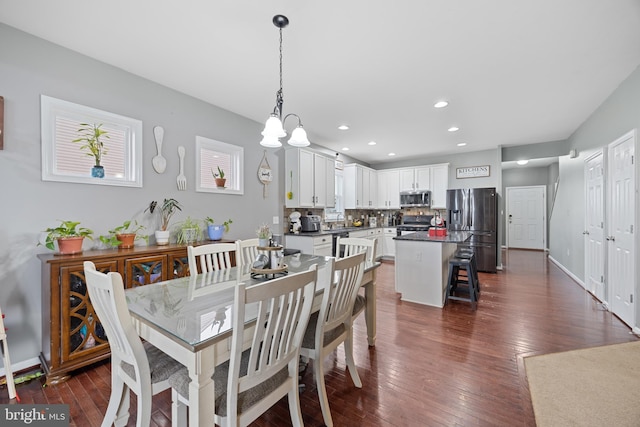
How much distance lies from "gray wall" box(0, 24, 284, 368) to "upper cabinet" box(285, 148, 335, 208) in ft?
5.65

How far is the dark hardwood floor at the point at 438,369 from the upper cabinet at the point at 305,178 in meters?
2.15

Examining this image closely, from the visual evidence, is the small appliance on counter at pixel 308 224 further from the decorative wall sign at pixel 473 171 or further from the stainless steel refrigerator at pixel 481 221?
the decorative wall sign at pixel 473 171

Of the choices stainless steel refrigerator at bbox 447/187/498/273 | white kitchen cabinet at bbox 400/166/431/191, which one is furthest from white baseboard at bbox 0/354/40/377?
white kitchen cabinet at bbox 400/166/431/191

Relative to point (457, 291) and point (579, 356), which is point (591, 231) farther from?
point (579, 356)

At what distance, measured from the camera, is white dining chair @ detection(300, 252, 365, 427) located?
158 centimetres

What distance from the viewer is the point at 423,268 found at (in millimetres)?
3713

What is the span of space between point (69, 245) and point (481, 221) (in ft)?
20.8

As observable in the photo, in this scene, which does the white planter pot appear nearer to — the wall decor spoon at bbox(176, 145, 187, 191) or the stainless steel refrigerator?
the wall decor spoon at bbox(176, 145, 187, 191)

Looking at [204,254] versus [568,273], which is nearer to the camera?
[204,254]

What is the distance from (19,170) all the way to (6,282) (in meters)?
0.87

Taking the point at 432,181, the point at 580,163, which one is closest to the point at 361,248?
the point at 580,163

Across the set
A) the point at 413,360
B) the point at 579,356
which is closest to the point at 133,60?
the point at 413,360

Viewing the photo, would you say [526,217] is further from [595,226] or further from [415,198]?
[595,226]

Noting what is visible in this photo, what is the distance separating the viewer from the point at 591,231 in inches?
158
